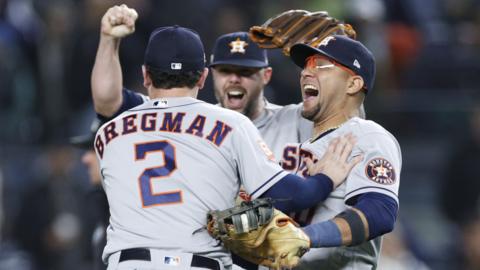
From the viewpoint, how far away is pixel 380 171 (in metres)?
5.15

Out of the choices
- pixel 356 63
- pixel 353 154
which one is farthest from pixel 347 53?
pixel 353 154

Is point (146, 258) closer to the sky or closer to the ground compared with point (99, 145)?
closer to the ground

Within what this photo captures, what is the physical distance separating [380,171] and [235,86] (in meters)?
1.62

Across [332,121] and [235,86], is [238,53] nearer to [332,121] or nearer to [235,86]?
[235,86]

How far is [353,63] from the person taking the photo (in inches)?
215

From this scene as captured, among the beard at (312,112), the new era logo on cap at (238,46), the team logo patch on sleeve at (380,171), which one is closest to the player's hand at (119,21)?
the beard at (312,112)

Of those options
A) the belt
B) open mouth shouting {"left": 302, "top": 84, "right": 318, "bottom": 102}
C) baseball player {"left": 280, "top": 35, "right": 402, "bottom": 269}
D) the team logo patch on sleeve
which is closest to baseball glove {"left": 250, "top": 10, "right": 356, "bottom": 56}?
baseball player {"left": 280, "top": 35, "right": 402, "bottom": 269}

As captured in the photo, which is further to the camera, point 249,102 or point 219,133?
point 249,102

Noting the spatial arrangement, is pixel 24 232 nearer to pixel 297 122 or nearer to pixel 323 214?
pixel 297 122

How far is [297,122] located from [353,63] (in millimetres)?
779

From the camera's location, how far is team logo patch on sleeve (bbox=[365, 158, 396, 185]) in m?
5.13

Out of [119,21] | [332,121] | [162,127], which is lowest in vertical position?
[332,121]

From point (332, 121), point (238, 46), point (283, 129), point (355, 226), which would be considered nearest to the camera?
point (355, 226)

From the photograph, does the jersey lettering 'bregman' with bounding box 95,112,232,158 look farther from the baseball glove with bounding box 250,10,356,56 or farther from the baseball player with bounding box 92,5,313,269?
the baseball glove with bounding box 250,10,356,56
